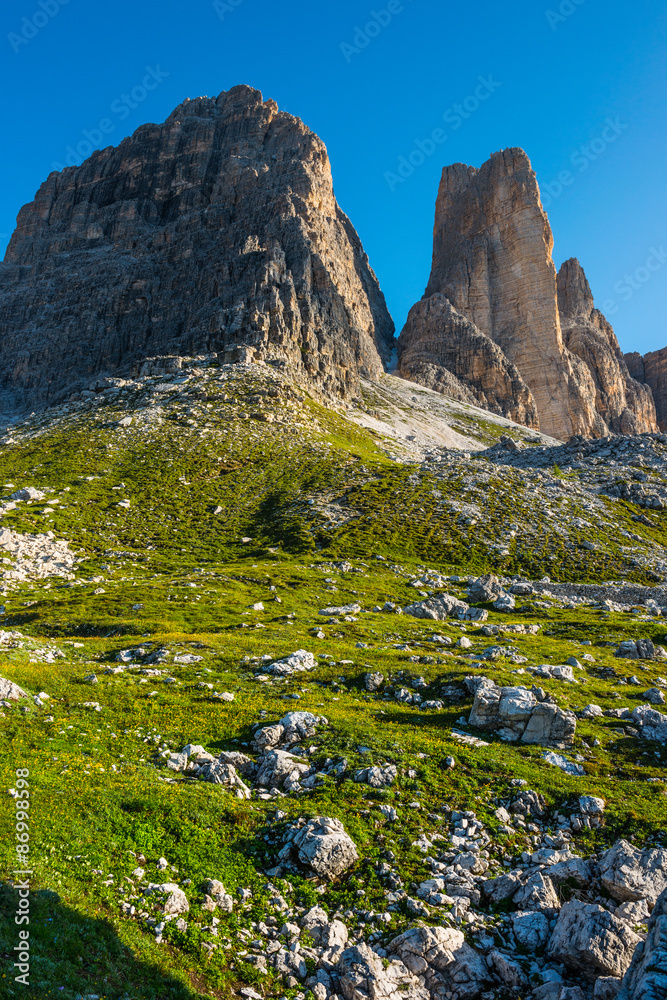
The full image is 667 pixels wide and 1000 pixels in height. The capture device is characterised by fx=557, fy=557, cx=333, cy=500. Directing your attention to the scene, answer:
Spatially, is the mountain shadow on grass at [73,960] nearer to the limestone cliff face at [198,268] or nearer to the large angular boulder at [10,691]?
the large angular boulder at [10,691]

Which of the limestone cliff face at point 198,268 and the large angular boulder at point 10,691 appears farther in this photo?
the limestone cliff face at point 198,268

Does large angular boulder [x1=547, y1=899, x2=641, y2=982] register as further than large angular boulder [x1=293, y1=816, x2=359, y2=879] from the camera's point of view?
No

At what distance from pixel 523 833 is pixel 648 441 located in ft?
300

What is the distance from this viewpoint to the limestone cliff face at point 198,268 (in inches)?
5384

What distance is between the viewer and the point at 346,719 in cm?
2008

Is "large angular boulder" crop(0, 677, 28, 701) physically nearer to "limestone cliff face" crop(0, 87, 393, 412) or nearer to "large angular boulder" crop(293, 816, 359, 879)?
"large angular boulder" crop(293, 816, 359, 879)

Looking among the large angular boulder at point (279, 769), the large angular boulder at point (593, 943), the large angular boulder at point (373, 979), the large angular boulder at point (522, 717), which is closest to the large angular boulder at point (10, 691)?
the large angular boulder at point (279, 769)

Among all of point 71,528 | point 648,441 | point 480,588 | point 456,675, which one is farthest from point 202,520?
point 648,441

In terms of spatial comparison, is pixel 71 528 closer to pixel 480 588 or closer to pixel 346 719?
pixel 480 588

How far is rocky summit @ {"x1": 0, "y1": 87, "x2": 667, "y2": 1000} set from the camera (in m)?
11.0

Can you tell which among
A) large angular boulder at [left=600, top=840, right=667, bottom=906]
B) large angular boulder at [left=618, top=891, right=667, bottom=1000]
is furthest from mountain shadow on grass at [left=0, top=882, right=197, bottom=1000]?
large angular boulder at [left=600, top=840, right=667, bottom=906]

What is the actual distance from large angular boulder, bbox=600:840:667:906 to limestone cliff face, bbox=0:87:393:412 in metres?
113
